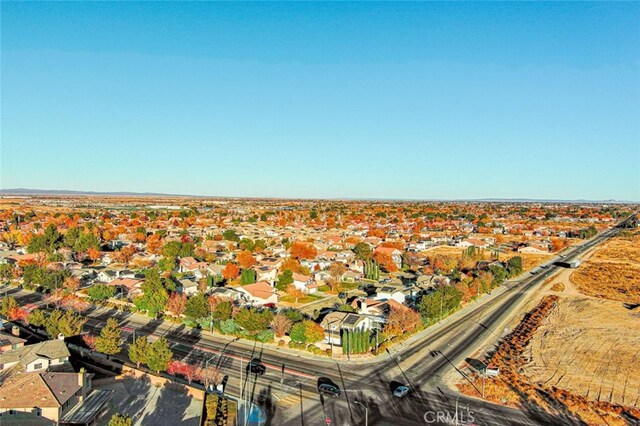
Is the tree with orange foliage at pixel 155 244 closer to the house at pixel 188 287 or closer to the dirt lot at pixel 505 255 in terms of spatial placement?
the house at pixel 188 287

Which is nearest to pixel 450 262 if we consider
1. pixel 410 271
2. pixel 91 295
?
pixel 410 271

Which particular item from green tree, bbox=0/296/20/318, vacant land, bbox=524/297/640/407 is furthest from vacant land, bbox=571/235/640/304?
green tree, bbox=0/296/20/318

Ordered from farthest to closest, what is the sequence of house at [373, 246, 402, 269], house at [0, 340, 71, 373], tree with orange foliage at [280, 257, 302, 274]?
house at [373, 246, 402, 269] → tree with orange foliage at [280, 257, 302, 274] → house at [0, 340, 71, 373]

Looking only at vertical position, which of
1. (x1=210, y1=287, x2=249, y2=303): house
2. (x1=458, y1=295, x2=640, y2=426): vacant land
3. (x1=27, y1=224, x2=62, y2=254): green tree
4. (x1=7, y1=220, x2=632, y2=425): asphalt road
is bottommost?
(x1=7, y1=220, x2=632, y2=425): asphalt road

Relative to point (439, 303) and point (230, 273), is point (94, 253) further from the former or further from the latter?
point (439, 303)

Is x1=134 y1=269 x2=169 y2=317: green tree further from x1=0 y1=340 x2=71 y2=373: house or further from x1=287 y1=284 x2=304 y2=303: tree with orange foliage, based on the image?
x1=287 y1=284 x2=304 y2=303: tree with orange foliage

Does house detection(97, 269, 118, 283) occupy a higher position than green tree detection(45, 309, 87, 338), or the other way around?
green tree detection(45, 309, 87, 338)
